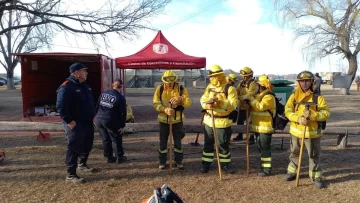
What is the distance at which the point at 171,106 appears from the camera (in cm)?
534

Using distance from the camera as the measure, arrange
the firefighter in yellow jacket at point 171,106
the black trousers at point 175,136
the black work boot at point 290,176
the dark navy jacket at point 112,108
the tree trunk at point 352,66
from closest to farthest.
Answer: the black work boot at point 290,176, the firefighter in yellow jacket at point 171,106, the black trousers at point 175,136, the dark navy jacket at point 112,108, the tree trunk at point 352,66

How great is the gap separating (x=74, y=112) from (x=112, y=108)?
0.95 meters

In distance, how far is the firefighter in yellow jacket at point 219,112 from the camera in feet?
16.5

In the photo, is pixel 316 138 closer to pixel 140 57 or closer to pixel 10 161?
pixel 10 161

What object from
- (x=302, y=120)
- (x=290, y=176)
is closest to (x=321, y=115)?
(x=302, y=120)

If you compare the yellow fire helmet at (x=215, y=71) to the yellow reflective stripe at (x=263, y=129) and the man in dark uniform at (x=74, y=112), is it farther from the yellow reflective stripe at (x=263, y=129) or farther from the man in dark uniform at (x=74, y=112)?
the man in dark uniform at (x=74, y=112)

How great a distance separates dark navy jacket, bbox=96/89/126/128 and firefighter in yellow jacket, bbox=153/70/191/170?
77cm

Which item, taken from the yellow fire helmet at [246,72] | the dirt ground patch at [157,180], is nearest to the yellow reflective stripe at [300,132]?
the dirt ground patch at [157,180]

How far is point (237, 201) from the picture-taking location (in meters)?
4.27

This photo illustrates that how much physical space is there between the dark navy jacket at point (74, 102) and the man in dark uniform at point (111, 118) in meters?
0.64

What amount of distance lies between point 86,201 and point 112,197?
1.17 ft

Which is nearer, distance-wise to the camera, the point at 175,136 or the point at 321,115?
the point at 321,115

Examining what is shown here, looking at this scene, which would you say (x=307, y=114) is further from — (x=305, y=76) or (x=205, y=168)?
(x=205, y=168)

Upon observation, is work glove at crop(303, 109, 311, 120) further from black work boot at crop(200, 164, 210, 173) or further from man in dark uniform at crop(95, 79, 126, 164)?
man in dark uniform at crop(95, 79, 126, 164)
